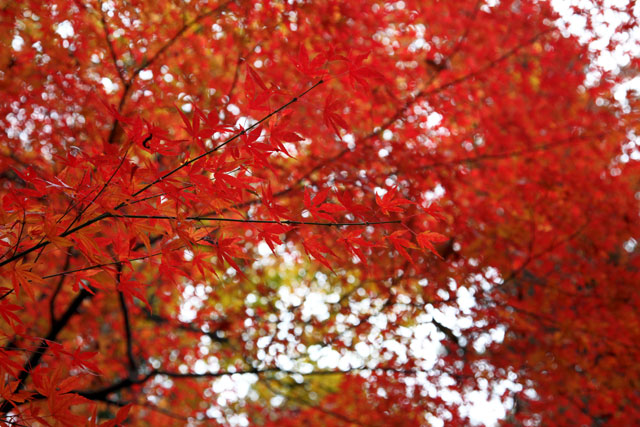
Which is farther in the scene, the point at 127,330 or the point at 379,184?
the point at 127,330

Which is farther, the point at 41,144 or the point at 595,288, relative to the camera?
the point at 595,288

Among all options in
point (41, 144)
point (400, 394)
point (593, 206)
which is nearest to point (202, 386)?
point (400, 394)

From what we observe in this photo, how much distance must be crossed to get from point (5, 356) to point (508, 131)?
16.0 feet

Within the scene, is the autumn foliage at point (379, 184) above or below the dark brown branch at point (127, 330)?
above

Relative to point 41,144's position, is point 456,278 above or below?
below

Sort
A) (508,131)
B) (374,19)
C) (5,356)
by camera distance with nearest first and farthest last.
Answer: (5,356) < (374,19) < (508,131)

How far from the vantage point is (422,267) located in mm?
3312

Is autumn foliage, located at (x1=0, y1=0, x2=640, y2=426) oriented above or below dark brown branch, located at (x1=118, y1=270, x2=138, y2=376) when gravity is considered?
above

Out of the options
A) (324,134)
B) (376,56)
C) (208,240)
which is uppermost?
(376,56)

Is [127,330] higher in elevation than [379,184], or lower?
lower

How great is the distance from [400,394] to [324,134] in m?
2.02

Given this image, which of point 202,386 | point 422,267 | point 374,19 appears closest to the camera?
point 422,267

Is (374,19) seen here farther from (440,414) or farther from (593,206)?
(440,414)

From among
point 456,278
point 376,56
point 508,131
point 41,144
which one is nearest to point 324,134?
point 376,56
